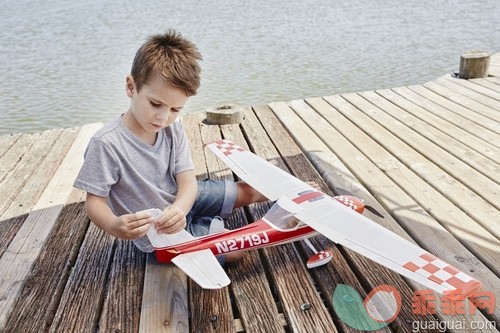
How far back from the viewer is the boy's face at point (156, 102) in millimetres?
2896

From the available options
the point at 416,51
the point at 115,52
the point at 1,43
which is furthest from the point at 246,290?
the point at 1,43

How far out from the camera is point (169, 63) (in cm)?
291

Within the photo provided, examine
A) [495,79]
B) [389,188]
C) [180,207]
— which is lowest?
[495,79]

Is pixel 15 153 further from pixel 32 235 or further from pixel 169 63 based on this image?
pixel 169 63

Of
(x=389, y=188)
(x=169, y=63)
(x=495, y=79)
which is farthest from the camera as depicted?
(x=495, y=79)

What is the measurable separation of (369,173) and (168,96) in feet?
8.03

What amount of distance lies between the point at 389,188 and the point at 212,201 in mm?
1614

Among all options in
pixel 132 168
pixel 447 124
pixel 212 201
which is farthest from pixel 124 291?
pixel 447 124

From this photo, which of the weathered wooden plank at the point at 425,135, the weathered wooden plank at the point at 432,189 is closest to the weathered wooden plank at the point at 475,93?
the weathered wooden plank at the point at 425,135

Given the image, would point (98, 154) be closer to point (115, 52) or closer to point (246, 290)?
point (246, 290)

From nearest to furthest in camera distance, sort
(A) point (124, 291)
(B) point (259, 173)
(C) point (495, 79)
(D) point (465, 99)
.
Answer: (A) point (124, 291) → (B) point (259, 173) → (D) point (465, 99) → (C) point (495, 79)

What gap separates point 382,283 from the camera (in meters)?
3.09

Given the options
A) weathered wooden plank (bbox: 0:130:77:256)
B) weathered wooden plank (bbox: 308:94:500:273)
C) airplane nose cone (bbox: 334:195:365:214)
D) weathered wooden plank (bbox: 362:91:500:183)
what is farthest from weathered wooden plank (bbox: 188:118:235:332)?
weathered wooden plank (bbox: 362:91:500:183)

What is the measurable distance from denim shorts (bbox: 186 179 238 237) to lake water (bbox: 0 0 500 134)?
19.6 feet
